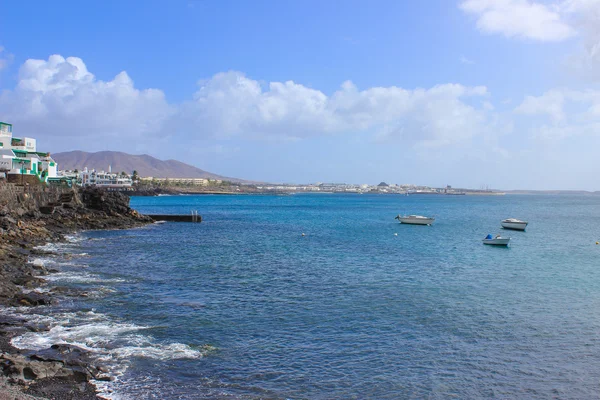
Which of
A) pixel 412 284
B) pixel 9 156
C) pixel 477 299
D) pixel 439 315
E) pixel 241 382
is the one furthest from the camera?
pixel 9 156

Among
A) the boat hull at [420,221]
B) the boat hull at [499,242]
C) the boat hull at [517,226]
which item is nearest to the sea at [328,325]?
the boat hull at [499,242]

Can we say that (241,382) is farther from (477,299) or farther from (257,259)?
(257,259)

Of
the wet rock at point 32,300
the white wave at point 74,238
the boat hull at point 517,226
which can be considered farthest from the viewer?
the boat hull at point 517,226

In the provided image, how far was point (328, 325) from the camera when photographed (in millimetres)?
18781

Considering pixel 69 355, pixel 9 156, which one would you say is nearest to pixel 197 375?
pixel 69 355

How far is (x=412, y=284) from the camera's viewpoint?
26703mm

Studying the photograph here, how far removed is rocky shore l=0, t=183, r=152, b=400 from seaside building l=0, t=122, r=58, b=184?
8.44 metres

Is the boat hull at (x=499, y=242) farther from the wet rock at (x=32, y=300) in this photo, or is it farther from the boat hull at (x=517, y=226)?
the wet rock at (x=32, y=300)

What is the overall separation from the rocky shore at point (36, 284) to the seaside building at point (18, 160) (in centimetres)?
844

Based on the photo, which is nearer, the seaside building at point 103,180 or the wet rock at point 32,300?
the wet rock at point 32,300

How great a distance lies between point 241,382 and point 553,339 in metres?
11.2

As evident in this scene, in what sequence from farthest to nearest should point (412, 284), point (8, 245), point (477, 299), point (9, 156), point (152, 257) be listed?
point (9, 156) < point (152, 257) < point (8, 245) < point (412, 284) < point (477, 299)

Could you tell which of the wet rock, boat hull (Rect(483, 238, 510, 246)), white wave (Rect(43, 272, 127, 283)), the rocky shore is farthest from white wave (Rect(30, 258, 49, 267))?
boat hull (Rect(483, 238, 510, 246))

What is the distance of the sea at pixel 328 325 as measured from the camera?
1362 cm
